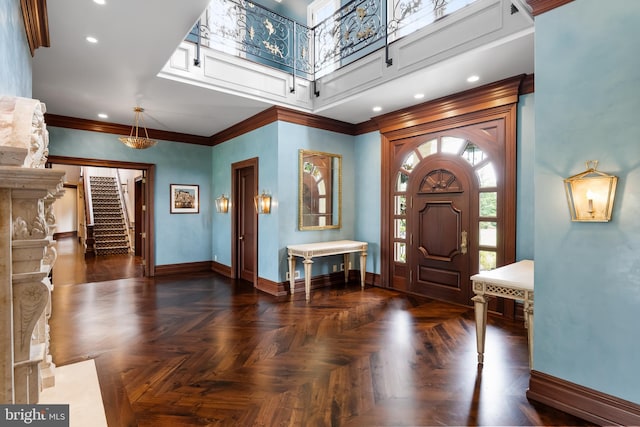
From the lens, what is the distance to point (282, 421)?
2203 mm

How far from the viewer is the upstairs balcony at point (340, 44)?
3.46m

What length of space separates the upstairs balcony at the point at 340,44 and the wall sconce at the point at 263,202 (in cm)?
154

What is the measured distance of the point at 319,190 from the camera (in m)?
6.00

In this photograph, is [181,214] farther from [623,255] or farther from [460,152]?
[623,255]

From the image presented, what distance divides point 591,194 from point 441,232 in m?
2.85

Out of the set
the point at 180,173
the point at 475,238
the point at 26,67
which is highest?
the point at 26,67

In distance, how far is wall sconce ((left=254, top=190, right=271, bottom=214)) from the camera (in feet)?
18.2

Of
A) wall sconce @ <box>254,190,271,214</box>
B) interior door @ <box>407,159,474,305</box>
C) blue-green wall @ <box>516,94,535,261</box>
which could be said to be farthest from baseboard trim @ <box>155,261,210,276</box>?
blue-green wall @ <box>516,94,535,261</box>

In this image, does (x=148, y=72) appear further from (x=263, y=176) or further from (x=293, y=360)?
(x=293, y=360)

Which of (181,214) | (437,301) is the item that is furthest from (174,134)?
(437,301)

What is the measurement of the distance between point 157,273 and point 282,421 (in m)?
5.54

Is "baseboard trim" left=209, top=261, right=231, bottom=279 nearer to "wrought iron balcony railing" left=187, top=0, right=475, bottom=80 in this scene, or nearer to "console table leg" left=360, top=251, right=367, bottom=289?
"console table leg" left=360, top=251, right=367, bottom=289

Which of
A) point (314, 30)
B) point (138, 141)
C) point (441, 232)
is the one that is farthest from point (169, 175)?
point (441, 232)

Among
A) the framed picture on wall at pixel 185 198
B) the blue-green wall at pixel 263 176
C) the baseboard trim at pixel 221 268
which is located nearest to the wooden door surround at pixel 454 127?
the blue-green wall at pixel 263 176
